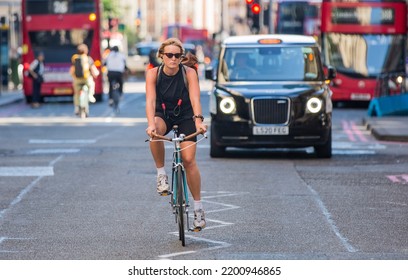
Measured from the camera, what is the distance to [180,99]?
37.1ft

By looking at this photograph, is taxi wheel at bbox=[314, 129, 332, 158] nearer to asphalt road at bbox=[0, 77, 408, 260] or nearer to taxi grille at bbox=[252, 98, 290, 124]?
asphalt road at bbox=[0, 77, 408, 260]

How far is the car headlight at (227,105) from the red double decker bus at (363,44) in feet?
64.9

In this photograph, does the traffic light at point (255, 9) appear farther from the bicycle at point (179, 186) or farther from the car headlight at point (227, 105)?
the bicycle at point (179, 186)

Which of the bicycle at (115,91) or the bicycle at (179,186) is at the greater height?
the bicycle at (179,186)

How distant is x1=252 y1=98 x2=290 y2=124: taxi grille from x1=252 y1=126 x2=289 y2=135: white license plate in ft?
0.25

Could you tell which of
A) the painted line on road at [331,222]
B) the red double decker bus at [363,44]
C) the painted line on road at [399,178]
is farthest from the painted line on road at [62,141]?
the red double decker bus at [363,44]

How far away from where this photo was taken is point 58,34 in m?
43.4

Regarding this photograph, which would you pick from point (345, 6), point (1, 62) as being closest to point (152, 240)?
point (345, 6)

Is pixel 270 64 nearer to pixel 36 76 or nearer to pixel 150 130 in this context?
pixel 150 130

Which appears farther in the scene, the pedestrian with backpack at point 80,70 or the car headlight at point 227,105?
the pedestrian with backpack at point 80,70

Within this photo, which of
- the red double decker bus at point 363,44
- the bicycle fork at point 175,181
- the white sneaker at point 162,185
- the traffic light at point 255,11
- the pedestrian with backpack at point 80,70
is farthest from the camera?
the traffic light at point 255,11

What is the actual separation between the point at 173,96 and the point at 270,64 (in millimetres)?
9807

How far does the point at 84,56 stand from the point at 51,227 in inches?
835

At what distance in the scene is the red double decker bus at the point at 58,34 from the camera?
42.9m
